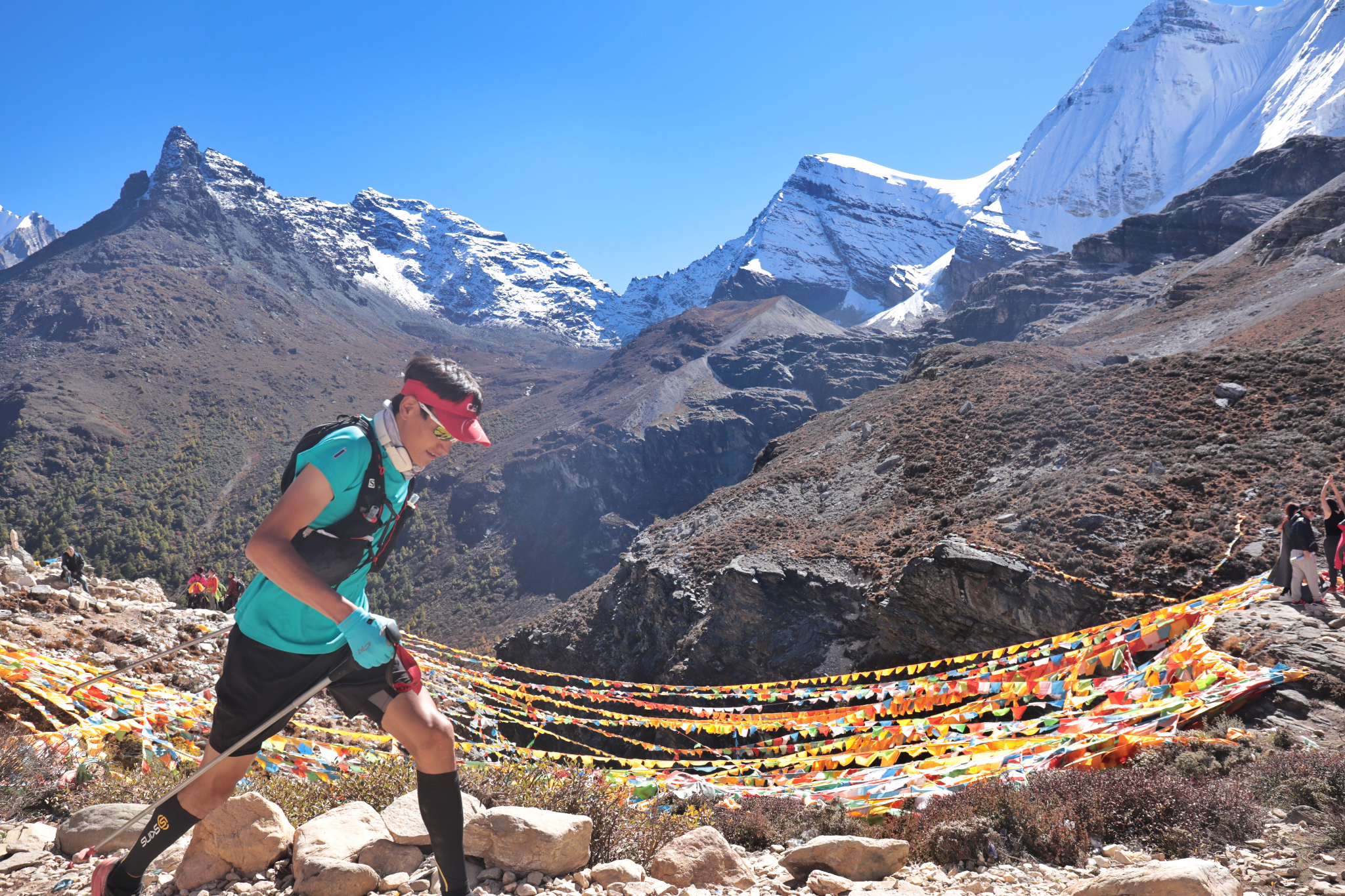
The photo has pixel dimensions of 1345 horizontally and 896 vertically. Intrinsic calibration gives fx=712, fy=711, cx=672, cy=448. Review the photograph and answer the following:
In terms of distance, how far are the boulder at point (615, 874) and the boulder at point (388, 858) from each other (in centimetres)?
75

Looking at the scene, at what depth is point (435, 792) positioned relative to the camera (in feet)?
7.77

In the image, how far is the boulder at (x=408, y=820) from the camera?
3086 mm

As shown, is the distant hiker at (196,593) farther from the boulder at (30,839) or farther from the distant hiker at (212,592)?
the boulder at (30,839)

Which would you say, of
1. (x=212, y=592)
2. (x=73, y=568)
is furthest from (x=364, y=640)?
(x=212, y=592)

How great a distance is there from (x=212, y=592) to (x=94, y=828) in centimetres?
1698

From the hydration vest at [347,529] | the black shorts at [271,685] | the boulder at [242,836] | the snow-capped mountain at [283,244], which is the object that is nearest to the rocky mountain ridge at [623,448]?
the boulder at [242,836]

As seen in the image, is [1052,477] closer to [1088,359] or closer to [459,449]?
[1088,359]

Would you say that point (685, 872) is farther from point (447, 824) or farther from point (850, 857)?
point (447, 824)

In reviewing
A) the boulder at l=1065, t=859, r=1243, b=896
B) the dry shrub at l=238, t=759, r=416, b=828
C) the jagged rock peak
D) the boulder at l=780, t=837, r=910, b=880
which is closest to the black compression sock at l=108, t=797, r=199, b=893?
the dry shrub at l=238, t=759, r=416, b=828

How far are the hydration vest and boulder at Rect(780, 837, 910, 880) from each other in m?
2.40

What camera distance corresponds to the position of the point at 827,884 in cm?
297

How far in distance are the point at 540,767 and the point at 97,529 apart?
2851 inches

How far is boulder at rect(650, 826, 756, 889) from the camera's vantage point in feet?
9.83

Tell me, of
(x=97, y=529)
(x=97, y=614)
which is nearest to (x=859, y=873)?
(x=97, y=614)
